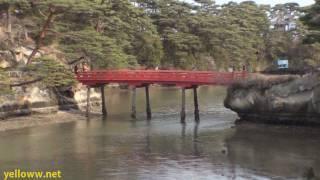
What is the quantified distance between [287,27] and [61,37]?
213 feet

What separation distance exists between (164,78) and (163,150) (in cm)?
1490

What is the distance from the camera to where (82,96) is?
54.7 meters

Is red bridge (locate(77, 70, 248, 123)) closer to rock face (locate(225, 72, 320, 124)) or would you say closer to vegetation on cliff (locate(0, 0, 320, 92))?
rock face (locate(225, 72, 320, 124))

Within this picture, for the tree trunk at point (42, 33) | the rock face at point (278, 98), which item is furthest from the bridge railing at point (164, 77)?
the tree trunk at point (42, 33)

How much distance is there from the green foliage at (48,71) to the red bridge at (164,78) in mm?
4152

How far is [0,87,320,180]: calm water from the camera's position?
2594 centimetres

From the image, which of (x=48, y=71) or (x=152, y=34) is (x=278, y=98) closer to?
(x=48, y=71)

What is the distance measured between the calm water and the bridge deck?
330 centimetres

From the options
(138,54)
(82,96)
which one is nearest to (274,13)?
(138,54)

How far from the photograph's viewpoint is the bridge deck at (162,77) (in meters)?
42.6

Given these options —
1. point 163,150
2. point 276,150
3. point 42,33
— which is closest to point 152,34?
point 42,33

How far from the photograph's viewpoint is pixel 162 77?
45719mm

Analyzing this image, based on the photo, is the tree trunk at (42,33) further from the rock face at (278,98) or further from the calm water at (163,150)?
the rock face at (278,98)

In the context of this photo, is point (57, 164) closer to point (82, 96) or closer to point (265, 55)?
point (82, 96)
